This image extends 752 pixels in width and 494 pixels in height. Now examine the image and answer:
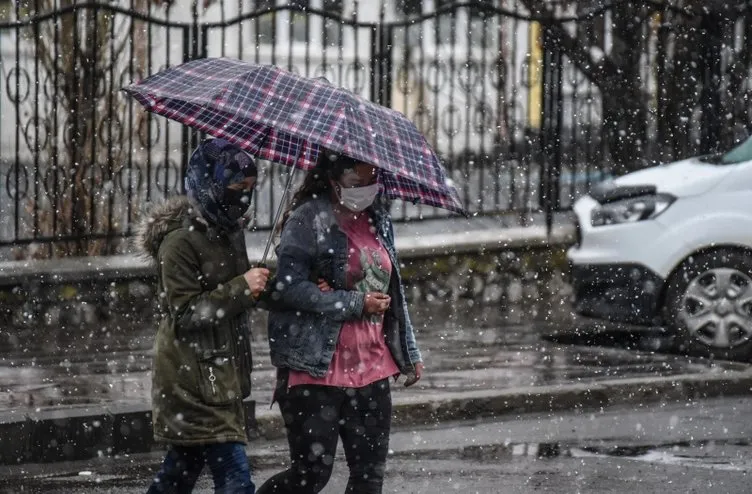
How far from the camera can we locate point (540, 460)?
24.6ft

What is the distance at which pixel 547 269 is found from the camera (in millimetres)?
12914

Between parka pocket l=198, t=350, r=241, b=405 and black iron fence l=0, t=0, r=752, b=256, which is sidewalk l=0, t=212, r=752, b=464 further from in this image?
parka pocket l=198, t=350, r=241, b=405

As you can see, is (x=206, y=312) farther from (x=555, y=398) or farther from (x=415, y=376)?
(x=555, y=398)

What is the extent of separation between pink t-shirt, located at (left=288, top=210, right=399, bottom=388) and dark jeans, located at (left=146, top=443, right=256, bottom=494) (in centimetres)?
31

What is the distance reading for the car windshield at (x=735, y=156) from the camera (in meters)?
10.5

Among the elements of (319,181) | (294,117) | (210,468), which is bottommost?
(210,468)

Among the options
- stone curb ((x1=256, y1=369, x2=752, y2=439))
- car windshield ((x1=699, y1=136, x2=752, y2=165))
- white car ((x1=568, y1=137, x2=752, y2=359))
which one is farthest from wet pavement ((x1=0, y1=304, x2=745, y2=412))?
car windshield ((x1=699, y1=136, x2=752, y2=165))

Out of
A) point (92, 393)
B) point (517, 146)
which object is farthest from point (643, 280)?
point (92, 393)

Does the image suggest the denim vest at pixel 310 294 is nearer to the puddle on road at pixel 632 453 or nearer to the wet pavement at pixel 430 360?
the puddle on road at pixel 632 453

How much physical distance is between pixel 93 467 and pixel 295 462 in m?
2.14

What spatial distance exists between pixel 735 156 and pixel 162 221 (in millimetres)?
6072

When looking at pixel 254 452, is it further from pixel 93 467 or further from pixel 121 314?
pixel 121 314

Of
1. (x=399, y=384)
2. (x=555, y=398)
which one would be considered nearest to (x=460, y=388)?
(x=399, y=384)

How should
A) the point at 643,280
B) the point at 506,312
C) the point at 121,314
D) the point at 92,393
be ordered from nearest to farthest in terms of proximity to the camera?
the point at 92,393, the point at 643,280, the point at 121,314, the point at 506,312
